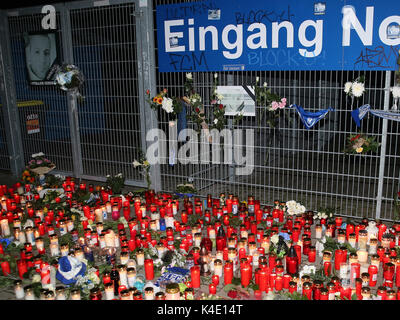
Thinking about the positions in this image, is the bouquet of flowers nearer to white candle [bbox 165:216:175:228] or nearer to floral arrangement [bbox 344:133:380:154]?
white candle [bbox 165:216:175:228]

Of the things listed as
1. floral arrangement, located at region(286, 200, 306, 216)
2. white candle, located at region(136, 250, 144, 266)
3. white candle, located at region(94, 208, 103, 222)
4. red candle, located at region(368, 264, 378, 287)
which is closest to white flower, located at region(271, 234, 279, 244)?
floral arrangement, located at region(286, 200, 306, 216)

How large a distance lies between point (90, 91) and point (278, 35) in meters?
3.17

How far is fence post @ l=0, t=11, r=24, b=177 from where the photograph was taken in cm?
664

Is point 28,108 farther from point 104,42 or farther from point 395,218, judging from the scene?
point 395,218

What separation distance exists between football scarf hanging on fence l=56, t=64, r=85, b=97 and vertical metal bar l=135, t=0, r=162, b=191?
3.62ft

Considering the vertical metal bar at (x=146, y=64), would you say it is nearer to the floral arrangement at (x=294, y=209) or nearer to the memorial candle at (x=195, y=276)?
the floral arrangement at (x=294, y=209)

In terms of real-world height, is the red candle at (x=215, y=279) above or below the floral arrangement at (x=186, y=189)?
below

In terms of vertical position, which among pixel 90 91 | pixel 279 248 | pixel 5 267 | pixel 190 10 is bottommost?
pixel 5 267

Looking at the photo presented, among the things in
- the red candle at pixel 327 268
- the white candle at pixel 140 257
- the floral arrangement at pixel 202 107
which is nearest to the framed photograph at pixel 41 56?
the floral arrangement at pixel 202 107

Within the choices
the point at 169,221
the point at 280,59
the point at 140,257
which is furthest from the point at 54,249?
the point at 280,59

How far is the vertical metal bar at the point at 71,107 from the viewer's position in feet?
19.7

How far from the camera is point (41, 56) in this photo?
6422 mm

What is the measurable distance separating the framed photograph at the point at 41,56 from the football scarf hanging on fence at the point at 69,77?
432mm

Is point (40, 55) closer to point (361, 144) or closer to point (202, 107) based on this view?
point (202, 107)
